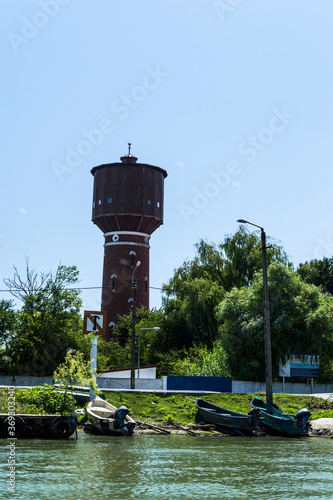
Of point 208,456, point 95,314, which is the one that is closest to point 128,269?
point 95,314

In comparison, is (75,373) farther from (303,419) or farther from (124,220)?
(124,220)

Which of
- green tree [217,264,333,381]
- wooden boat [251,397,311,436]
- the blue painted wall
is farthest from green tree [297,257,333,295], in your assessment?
wooden boat [251,397,311,436]

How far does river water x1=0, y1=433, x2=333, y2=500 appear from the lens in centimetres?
1182

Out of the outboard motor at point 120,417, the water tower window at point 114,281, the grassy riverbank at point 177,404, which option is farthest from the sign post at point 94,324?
the water tower window at point 114,281

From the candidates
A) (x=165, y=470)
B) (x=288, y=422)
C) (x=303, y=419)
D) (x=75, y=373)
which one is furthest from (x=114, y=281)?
(x=165, y=470)

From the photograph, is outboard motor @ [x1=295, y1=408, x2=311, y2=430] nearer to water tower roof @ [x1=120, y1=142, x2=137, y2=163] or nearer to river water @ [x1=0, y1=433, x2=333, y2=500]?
river water @ [x1=0, y1=433, x2=333, y2=500]

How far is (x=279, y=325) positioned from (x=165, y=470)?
24.5 meters

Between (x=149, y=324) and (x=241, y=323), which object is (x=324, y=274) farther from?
(x=241, y=323)

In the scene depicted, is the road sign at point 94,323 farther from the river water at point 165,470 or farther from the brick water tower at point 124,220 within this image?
the brick water tower at point 124,220

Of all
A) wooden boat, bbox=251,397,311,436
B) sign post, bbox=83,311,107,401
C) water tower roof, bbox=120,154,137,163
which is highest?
water tower roof, bbox=120,154,137,163

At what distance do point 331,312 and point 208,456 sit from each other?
23.8 m

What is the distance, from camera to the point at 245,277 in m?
52.4

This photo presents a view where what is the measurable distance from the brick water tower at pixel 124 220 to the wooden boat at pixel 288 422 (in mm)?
38137

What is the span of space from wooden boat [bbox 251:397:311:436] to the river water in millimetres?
3185
